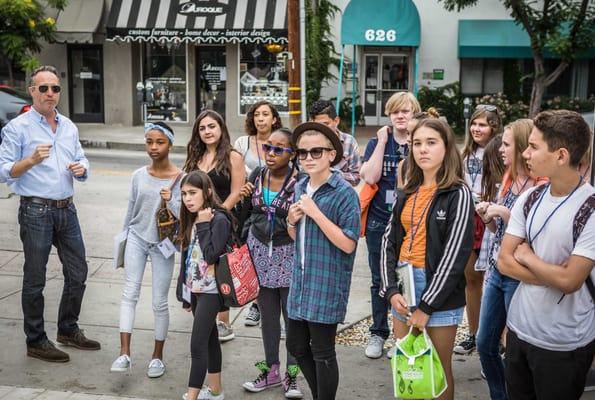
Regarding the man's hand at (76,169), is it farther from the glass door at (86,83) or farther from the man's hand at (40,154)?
the glass door at (86,83)

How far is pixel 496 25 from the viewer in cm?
2314

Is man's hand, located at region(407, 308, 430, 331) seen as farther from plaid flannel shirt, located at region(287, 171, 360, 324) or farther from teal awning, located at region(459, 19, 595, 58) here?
teal awning, located at region(459, 19, 595, 58)

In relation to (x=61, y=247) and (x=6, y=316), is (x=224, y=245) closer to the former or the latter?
(x=61, y=247)

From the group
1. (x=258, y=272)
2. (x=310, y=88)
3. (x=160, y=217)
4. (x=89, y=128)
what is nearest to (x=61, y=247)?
(x=160, y=217)

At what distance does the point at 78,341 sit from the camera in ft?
18.6

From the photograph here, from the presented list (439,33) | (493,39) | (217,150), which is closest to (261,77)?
(439,33)

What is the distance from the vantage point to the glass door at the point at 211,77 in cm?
2364

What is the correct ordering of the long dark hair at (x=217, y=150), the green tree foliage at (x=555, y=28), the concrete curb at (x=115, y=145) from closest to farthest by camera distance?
the long dark hair at (x=217, y=150), the green tree foliage at (x=555, y=28), the concrete curb at (x=115, y=145)

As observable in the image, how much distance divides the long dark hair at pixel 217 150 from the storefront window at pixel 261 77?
17.7 metres

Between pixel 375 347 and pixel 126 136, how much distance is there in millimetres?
17016

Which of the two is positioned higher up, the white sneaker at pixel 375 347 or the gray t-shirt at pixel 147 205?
the gray t-shirt at pixel 147 205

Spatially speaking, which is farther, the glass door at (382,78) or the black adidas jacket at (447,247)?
the glass door at (382,78)

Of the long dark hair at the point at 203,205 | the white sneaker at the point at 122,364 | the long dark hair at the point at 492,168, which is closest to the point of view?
the long dark hair at the point at 203,205

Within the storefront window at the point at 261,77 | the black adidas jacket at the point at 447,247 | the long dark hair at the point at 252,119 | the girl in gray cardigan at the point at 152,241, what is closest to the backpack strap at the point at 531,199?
the black adidas jacket at the point at 447,247
